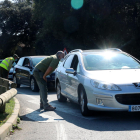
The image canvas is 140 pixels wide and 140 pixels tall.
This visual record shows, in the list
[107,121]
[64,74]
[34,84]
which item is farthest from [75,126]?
[34,84]

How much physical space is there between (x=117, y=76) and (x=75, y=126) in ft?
5.14

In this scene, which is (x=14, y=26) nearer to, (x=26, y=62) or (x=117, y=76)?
(x=26, y=62)

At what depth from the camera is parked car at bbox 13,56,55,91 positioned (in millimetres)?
14133

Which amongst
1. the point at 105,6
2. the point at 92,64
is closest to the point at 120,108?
the point at 92,64

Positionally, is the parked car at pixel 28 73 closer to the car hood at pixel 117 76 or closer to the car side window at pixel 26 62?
the car side window at pixel 26 62

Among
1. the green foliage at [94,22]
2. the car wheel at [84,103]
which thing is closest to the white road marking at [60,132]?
the car wheel at [84,103]

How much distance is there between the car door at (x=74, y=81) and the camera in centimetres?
783

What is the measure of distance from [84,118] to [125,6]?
21317 mm

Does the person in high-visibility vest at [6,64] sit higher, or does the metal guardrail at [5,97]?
the person in high-visibility vest at [6,64]

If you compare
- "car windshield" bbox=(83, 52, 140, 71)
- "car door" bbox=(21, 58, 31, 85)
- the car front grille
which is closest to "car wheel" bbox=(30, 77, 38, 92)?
"car door" bbox=(21, 58, 31, 85)

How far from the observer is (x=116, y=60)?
810 centimetres

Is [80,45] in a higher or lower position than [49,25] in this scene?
lower

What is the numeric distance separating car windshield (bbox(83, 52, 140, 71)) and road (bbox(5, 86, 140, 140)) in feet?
3.95

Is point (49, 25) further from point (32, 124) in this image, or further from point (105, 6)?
point (32, 124)
